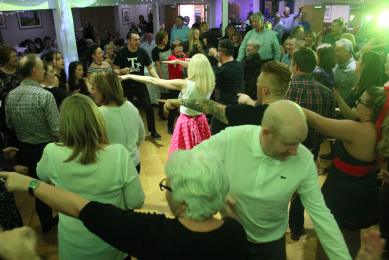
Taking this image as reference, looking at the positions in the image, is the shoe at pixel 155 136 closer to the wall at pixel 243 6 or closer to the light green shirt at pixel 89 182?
the light green shirt at pixel 89 182

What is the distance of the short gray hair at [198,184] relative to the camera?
108 cm

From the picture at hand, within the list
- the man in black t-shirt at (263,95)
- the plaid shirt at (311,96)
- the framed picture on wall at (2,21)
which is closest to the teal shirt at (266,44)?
the plaid shirt at (311,96)

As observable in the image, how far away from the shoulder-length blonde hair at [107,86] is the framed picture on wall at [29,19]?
774 cm

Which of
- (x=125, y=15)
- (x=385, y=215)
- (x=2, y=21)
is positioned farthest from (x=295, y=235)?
(x=2, y=21)

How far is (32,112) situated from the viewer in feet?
8.51

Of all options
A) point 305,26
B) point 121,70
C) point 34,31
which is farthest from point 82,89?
point 34,31

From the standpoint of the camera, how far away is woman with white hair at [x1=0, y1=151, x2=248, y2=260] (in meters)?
1.07

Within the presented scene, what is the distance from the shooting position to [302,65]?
269 centimetres

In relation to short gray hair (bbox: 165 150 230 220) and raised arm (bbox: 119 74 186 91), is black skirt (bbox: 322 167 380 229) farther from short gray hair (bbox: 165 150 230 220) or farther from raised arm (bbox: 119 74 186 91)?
raised arm (bbox: 119 74 186 91)

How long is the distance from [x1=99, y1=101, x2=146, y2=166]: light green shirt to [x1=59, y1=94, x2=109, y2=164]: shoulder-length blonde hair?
694mm

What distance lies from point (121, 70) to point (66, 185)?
319 cm

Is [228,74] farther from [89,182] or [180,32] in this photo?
[180,32]

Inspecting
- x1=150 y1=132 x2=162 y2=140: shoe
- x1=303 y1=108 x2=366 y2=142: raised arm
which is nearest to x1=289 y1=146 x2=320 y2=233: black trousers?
x1=303 y1=108 x2=366 y2=142: raised arm

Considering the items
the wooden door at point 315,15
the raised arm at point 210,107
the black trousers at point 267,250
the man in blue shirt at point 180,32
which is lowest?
the black trousers at point 267,250
